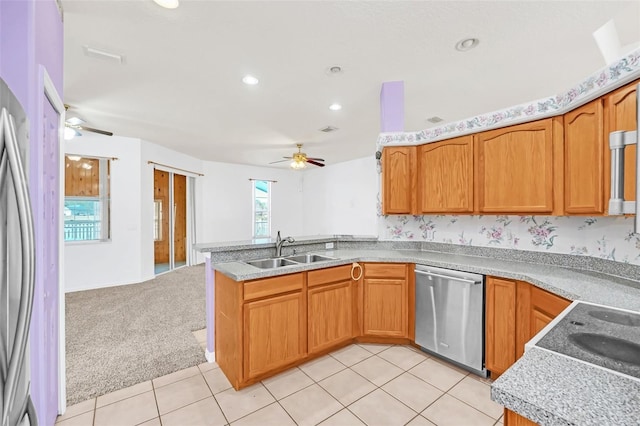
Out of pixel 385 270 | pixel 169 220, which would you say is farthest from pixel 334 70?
pixel 169 220

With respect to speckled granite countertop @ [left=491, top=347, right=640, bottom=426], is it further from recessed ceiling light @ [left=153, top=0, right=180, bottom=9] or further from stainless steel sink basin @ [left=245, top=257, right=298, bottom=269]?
recessed ceiling light @ [left=153, top=0, right=180, bottom=9]

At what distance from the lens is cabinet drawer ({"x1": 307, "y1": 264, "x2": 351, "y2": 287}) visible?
2381 mm

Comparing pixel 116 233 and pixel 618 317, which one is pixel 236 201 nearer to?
pixel 116 233

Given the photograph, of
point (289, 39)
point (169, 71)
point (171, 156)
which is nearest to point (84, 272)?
point (171, 156)

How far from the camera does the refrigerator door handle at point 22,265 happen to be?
711 millimetres

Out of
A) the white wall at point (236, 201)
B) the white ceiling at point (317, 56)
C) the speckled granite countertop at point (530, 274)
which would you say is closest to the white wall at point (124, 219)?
the white wall at point (236, 201)

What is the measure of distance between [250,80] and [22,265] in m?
2.66

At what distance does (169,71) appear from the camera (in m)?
2.71

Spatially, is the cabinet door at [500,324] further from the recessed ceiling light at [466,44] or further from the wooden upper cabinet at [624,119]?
the recessed ceiling light at [466,44]

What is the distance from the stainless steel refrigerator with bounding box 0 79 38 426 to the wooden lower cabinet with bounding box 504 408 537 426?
48.9 inches

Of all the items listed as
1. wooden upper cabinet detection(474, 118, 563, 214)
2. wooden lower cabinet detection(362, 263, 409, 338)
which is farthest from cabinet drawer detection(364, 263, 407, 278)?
wooden upper cabinet detection(474, 118, 563, 214)

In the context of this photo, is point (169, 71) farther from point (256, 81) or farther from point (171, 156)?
point (171, 156)

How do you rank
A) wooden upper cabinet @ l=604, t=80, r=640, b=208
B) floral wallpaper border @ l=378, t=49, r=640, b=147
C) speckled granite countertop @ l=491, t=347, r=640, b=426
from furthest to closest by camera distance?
floral wallpaper border @ l=378, t=49, r=640, b=147 → wooden upper cabinet @ l=604, t=80, r=640, b=208 → speckled granite countertop @ l=491, t=347, r=640, b=426

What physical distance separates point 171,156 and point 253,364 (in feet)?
17.1
